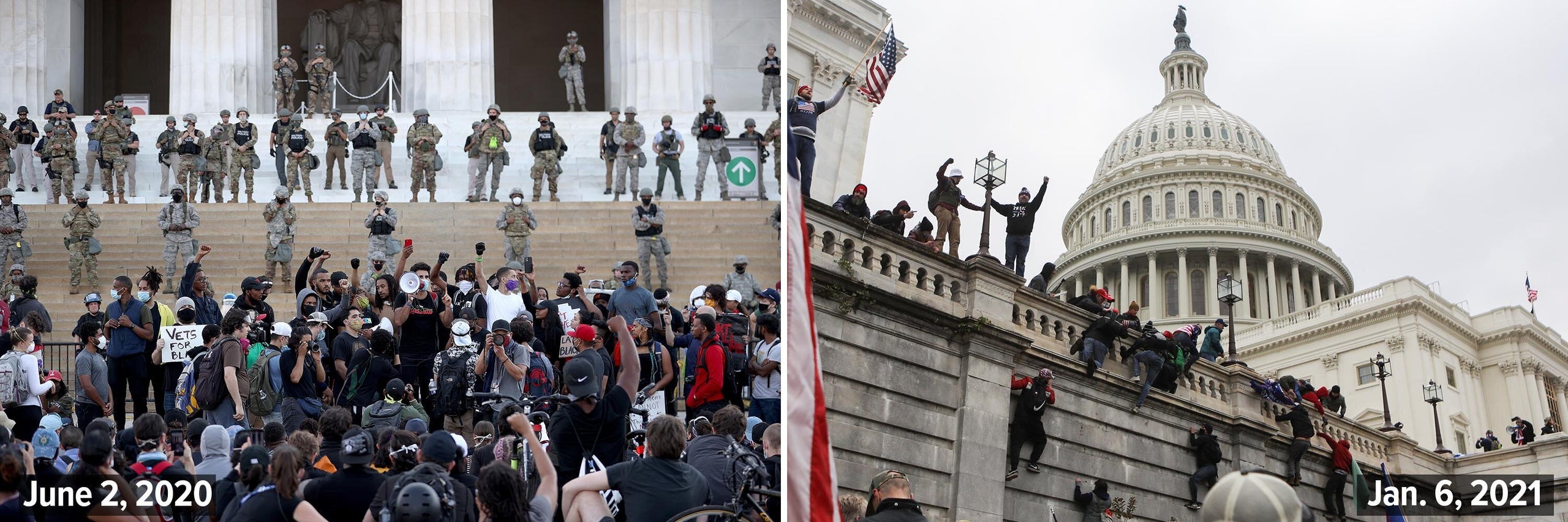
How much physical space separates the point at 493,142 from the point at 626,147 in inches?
94.3

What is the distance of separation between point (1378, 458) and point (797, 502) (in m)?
29.2

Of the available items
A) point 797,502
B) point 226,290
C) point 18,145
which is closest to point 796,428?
point 797,502

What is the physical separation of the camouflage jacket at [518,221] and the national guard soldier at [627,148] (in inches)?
205

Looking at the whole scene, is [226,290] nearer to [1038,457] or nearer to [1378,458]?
[1038,457]

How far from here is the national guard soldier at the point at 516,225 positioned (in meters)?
23.9

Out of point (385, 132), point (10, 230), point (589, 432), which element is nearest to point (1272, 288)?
point (385, 132)

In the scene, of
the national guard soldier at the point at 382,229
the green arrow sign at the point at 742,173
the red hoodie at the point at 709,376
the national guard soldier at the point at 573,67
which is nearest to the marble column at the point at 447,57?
the national guard soldier at the point at 573,67

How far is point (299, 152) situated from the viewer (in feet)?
93.4

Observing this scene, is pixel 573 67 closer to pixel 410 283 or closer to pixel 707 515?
pixel 410 283

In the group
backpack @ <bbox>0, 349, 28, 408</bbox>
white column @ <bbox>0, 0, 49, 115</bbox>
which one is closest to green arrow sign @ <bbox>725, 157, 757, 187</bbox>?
white column @ <bbox>0, 0, 49, 115</bbox>

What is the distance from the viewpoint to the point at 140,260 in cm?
2595

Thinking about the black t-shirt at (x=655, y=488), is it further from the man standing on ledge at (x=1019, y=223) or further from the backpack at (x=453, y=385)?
the man standing on ledge at (x=1019, y=223)

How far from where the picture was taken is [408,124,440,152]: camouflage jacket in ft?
92.8

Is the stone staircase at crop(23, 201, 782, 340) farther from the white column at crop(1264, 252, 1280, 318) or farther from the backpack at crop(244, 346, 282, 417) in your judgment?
the white column at crop(1264, 252, 1280, 318)
